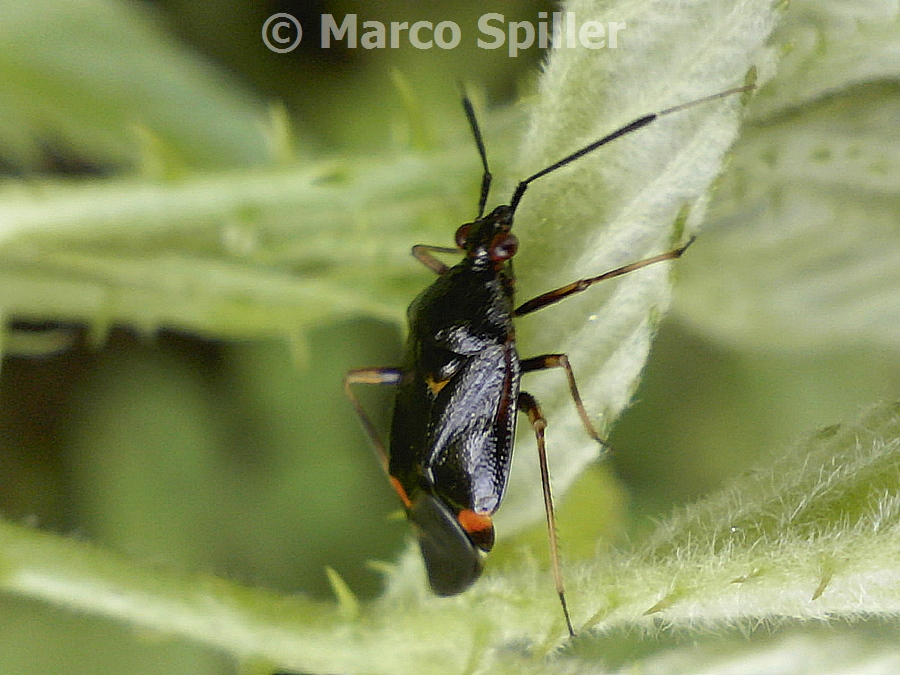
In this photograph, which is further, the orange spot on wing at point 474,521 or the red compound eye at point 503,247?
the red compound eye at point 503,247

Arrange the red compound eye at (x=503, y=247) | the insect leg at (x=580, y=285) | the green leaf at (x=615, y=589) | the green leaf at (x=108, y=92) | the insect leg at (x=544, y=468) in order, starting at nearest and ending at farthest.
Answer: the green leaf at (x=615, y=589), the insect leg at (x=580, y=285), the insect leg at (x=544, y=468), the red compound eye at (x=503, y=247), the green leaf at (x=108, y=92)

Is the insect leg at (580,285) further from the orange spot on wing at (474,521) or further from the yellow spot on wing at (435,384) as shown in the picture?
the orange spot on wing at (474,521)

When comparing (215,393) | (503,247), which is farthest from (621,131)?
(215,393)

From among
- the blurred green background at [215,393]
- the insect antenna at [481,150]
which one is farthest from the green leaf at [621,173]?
the blurred green background at [215,393]

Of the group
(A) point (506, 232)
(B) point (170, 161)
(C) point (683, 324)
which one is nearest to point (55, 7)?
(B) point (170, 161)

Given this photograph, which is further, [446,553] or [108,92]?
[108,92]

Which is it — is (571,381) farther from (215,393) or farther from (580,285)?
(215,393)

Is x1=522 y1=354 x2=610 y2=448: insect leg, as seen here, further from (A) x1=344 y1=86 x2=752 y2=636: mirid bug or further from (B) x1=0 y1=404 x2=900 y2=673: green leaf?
(B) x1=0 y1=404 x2=900 y2=673: green leaf
